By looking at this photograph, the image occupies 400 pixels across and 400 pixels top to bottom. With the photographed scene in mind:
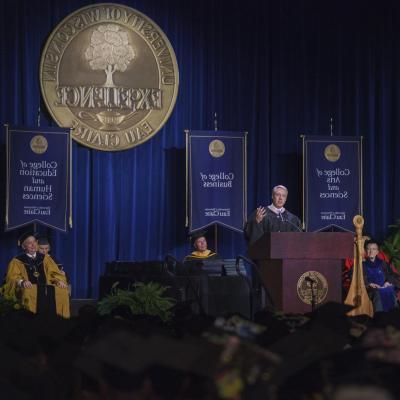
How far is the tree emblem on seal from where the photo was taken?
42.8 ft

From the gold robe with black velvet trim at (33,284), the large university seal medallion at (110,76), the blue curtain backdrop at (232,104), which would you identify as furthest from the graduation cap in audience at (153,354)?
the large university seal medallion at (110,76)

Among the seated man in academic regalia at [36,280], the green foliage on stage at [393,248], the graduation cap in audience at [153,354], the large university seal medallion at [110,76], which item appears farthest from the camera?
the large university seal medallion at [110,76]

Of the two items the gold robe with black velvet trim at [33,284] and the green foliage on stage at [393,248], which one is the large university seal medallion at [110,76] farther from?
the green foliage on stage at [393,248]

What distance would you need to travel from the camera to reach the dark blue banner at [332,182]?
12.7 metres

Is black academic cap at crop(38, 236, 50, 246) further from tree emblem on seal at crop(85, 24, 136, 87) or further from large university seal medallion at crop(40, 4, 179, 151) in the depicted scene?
tree emblem on seal at crop(85, 24, 136, 87)

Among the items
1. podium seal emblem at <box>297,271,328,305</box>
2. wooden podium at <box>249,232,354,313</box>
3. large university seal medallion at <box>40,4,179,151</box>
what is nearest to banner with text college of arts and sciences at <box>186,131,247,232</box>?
large university seal medallion at <box>40,4,179,151</box>

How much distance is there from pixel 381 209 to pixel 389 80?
1.96 m

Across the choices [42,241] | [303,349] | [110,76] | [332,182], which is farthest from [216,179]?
[303,349]

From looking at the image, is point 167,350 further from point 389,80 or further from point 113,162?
point 389,80

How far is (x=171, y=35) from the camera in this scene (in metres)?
13.2

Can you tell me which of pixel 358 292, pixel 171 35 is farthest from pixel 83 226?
pixel 358 292

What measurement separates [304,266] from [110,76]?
6016 millimetres

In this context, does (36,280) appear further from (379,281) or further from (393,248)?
(393,248)

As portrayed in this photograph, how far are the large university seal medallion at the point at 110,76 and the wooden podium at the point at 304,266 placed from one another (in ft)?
17.5
